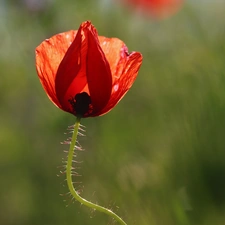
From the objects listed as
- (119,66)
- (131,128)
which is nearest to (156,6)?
(131,128)

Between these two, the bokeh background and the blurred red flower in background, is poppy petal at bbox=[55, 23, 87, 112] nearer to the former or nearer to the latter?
the bokeh background

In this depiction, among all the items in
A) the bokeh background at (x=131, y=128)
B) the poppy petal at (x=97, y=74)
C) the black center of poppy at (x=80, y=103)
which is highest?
the poppy petal at (x=97, y=74)

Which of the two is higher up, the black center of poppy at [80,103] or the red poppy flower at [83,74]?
the red poppy flower at [83,74]

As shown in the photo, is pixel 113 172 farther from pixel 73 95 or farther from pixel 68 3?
pixel 68 3

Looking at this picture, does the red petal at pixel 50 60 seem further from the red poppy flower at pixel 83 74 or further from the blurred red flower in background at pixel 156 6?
the blurred red flower in background at pixel 156 6

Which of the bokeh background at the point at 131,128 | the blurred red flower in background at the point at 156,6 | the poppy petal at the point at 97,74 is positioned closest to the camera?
the poppy petal at the point at 97,74

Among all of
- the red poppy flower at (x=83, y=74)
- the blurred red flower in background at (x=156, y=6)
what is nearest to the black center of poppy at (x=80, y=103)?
the red poppy flower at (x=83, y=74)

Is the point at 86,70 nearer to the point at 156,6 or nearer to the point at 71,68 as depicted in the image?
the point at 71,68
